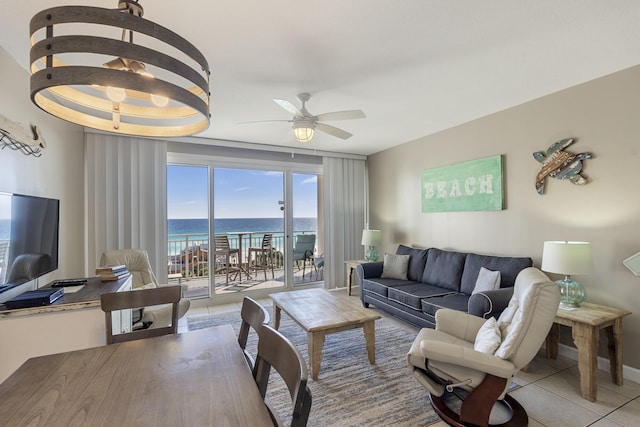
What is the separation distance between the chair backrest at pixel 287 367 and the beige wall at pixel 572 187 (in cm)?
302

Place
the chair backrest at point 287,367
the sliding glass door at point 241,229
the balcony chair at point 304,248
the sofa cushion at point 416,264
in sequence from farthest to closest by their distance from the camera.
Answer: the balcony chair at point 304,248 → the sliding glass door at point 241,229 → the sofa cushion at point 416,264 → the chair backrest at point 287,367

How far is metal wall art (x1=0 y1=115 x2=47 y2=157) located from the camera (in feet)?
6.30

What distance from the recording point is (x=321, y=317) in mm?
2645

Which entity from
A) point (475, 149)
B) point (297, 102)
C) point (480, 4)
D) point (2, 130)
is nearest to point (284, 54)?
point (297, 102)

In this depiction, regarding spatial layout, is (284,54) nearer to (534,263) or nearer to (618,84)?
(618,84)

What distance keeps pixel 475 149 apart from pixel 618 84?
1.37m

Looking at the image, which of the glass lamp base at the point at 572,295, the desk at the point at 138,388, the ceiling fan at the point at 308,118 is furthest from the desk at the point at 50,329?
the glass lamp base at the point at 572,295

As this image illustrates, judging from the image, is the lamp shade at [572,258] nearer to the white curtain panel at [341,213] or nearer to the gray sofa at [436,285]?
the gray sofa at [436,285]

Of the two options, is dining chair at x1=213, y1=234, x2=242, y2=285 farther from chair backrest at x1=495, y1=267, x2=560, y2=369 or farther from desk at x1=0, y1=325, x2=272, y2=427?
chair backrest at x1=495, y1=267, x2=560, y2=369

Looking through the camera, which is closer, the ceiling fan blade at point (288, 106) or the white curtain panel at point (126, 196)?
the ceiling fan blade at point (288, 106)

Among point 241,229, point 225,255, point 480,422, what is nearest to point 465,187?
point 480,422

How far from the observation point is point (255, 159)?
16.0ft

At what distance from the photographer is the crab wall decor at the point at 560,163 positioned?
8.91ft

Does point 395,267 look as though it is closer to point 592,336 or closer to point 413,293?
point 413,293
